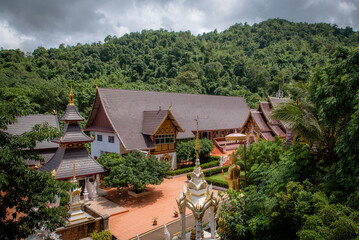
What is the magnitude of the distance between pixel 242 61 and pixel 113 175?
6963cm

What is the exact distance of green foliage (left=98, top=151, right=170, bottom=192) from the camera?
15.7 meters

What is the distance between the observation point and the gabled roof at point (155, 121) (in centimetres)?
2222

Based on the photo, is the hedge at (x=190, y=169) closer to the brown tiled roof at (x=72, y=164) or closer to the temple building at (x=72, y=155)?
the brown tiled roof at (x=72, y=164)

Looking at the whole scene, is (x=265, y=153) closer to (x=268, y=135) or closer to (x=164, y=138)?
(x=164, y=138)

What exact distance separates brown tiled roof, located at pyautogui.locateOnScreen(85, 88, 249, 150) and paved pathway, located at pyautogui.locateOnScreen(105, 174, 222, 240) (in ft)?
13.9

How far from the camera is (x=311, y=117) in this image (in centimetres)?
1096

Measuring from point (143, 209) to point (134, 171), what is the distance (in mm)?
2493

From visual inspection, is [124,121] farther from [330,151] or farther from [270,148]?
[330,151]

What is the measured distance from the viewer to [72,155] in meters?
15.6

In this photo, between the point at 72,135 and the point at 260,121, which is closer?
the point at 72,135

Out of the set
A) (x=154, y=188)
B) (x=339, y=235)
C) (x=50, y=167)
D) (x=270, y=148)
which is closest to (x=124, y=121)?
(x=154, y=188)

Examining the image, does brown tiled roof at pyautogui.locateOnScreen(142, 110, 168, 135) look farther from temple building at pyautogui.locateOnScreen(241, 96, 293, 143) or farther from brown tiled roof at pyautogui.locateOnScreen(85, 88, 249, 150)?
temple building at pyautogui.locateOnScreen(241, 96, 293, 143)

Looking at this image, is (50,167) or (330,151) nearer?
(330,151)

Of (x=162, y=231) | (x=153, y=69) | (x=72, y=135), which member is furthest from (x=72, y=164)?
(x=153, y=69)
